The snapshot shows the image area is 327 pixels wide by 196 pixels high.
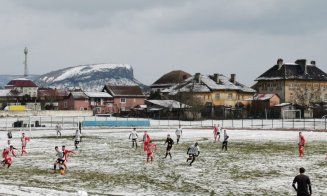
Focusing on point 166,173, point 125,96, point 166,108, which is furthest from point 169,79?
point 166,173

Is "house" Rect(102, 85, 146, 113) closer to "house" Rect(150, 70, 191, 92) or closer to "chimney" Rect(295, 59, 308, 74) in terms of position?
"house" Rect(150, 70, 191, 92)

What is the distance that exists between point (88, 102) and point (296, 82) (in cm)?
5352

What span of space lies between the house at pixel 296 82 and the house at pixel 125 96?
35.4m

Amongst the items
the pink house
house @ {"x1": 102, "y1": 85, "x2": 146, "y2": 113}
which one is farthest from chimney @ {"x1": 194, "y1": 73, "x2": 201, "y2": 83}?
the pink house

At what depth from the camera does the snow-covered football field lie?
21.8m

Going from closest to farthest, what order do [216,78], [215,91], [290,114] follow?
[290,114] → [215,91] → [216,78]

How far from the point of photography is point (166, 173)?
27.0 metres

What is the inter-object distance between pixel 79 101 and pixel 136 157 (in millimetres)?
101013

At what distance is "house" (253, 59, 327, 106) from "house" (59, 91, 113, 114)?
4113cm

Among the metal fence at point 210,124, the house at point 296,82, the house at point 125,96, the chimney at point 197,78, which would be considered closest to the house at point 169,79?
the house at point 125,96

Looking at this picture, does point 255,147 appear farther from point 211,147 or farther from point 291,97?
point 291,97

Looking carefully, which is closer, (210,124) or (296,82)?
(210,124)

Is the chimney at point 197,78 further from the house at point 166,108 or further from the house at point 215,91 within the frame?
the house at point 166,108

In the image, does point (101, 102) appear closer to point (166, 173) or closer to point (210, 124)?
point (210, 124)
